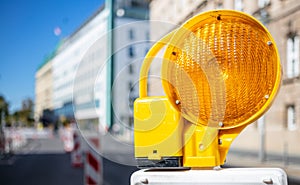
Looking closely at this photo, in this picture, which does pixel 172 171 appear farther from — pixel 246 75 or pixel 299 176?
pixel 299 176

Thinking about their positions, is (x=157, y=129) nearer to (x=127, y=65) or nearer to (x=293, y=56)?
(x=127, y=65)

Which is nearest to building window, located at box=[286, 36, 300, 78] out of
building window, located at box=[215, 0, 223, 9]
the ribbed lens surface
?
building window, located at box=[215, 0, 223, 9]

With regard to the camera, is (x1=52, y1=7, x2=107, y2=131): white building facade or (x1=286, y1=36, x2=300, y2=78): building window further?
(x1=286, y1=36, x2=300, y2=78): building window

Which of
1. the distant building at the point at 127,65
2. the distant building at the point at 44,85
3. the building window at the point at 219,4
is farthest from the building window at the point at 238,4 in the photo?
the distant building at the point at 44,85

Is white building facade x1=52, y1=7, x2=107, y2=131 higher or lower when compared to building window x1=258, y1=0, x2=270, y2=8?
lower

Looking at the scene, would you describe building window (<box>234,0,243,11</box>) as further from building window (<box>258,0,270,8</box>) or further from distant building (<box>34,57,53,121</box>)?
distant building (<box>34,57,53,121</box>)

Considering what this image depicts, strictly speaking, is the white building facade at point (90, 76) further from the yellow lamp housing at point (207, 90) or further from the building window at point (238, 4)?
the building window at point (238, 4)

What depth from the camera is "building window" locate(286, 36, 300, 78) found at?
132 centimetres

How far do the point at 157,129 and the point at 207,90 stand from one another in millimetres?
134

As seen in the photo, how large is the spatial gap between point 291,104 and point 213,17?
0.85 m

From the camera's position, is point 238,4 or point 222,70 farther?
point 238,4

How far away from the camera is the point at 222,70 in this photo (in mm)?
940

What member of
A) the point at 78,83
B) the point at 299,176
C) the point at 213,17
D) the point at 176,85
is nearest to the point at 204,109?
the point at 176,85

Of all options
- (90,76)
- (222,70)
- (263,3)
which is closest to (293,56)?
(263,3)
